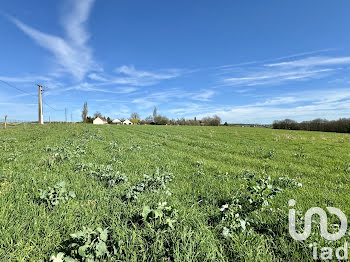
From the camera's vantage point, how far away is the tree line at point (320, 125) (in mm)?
55250

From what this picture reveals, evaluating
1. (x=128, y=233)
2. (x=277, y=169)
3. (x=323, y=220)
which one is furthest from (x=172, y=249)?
Result: (x=277, y=169)

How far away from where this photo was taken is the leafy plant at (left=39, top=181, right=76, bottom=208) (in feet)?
10.4

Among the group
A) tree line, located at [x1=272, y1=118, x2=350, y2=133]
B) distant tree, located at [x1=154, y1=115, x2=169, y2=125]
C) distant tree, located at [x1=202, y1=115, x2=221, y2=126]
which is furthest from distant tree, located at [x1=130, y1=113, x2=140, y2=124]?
tree line, located at [x1=272, y1=118, x2=350, y2=133]

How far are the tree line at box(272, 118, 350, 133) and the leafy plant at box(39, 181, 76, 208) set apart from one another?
77472 mm

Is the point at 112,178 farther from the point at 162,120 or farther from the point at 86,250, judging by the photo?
the point at 162,120

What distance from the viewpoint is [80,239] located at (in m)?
2.14

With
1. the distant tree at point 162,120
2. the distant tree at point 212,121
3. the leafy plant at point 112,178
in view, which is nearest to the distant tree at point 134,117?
the distant tree at point 162,120

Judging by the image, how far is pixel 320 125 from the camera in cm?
6209

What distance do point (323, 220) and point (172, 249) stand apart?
3031mm

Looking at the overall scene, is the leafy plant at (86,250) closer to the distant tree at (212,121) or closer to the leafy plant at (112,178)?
the leafy plant at (112,178)

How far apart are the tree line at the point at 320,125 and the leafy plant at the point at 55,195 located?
77472mm

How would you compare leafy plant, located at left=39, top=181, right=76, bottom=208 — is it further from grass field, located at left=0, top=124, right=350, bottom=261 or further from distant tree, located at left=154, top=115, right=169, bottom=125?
distant tree, located at left=154, top=115, right=169, bottom=125

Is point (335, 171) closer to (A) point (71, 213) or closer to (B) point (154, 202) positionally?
(B) point (154, 202)

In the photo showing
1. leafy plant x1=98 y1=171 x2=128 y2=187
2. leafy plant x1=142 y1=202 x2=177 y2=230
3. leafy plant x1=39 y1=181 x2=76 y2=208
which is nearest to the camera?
leafy plant x1=142 y1=202 x2=177 y2=230
